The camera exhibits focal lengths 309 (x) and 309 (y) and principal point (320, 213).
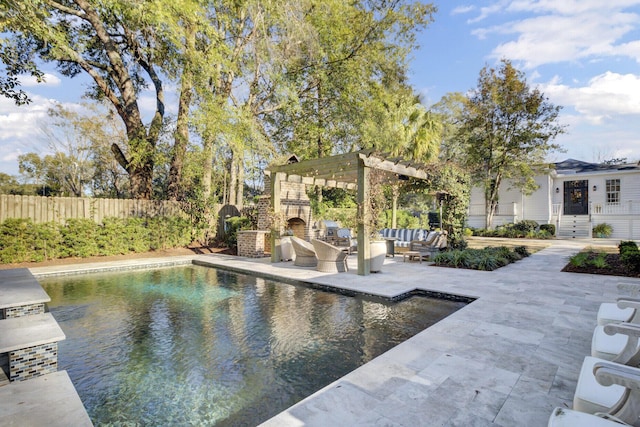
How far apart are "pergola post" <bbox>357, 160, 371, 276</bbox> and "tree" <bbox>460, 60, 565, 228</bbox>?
45.2 feet

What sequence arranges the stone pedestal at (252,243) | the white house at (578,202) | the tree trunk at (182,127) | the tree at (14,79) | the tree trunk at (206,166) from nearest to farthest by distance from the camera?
1. the tree at (14,79)
2. the stone pedestal at (252,243)
3. the tree trunk at (182,127)
4. the tree trunk at (206,166)
5. the white house at (578,202)

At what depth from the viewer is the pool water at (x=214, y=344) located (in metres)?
2.61

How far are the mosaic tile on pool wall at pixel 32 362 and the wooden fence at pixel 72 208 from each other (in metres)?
Result: 9.86

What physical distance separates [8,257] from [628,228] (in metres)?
28.0

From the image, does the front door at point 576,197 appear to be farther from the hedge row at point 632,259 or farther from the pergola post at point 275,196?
the pergola post at point 275,196

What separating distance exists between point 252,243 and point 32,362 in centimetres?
861

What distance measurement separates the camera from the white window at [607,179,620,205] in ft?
61.3

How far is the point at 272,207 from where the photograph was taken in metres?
9.96

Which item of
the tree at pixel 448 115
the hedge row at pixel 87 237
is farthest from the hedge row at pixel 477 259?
the tree at pixel 448 115

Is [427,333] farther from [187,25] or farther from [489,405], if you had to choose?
[187,25]

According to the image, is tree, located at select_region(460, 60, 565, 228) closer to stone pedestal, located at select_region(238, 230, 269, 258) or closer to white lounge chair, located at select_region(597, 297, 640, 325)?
stone pedestal, located at select_region(238, 230, 269, 258)

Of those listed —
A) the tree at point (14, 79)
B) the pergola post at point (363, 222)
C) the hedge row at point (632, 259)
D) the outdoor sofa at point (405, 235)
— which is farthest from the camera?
the outdoor sofa at point (405, 235)

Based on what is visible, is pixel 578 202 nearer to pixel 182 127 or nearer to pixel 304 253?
pixel 304 253

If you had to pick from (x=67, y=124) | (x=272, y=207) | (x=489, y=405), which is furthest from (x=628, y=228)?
(x=67, y=124)
